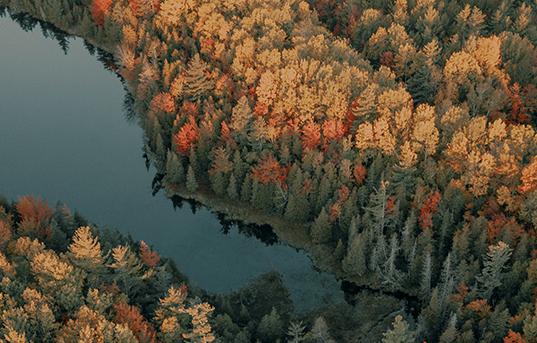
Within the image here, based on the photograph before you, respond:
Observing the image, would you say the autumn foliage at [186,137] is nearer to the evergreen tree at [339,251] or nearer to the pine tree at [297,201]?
the pine tree at [297,201]

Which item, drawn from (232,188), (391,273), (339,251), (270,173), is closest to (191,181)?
(232,188)

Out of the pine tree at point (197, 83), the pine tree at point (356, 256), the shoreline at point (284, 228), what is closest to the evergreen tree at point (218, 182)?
the shoreline at point (284, 228)

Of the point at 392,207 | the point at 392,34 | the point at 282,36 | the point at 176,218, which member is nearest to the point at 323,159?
the point at 392,207

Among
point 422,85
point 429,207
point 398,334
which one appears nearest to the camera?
point 398,334

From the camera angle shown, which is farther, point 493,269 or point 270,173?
point 270,173

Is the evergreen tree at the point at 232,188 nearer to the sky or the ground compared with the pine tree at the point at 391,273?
nearer to the sky

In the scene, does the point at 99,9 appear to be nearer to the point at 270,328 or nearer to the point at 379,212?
the point at 379,212
